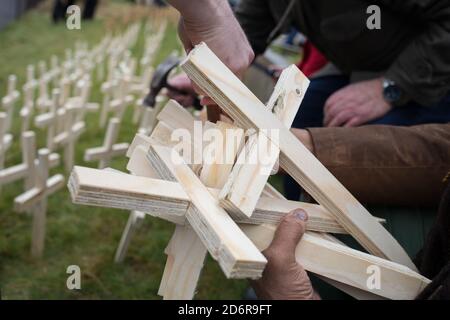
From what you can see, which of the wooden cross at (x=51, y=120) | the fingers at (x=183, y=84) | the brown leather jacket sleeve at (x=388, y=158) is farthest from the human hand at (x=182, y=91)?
the wooden cross at (x=51, y=120)

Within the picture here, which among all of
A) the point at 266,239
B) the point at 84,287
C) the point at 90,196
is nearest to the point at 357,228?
the point at 266,239

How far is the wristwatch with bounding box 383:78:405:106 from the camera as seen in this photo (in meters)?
1.64

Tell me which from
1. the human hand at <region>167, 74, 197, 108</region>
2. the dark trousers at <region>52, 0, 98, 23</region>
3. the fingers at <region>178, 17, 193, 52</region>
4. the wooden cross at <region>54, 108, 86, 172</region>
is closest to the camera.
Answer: the fingers at <region>178, 17, 193, 52</region>

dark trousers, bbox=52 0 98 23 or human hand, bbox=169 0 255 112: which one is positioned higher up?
human hand, bbox=169 0 255 112

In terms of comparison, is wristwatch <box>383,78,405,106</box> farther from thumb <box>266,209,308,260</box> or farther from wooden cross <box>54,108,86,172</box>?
wooden cross <box>54,108,86,172</box>

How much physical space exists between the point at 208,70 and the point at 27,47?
7.42m

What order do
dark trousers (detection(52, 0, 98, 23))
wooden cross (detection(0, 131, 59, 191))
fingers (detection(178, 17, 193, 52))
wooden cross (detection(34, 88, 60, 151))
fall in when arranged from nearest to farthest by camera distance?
fingers (detection(178, 17, 193, 52)), wooden cross (detection(0, 131, 59, 191)), wooden cross (detection(34, 88, 60, 151)), dark trousers (detection(52, 0, 98, 23))

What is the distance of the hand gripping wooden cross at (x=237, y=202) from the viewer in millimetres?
817

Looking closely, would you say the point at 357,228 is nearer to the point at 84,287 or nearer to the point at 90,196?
the point at 90,196

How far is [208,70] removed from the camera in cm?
91

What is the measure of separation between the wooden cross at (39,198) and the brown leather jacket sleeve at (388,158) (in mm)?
1400

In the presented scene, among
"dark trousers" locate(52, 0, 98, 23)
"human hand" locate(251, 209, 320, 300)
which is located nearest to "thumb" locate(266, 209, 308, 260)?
"human hand" locate(251, 209, 320, 300)

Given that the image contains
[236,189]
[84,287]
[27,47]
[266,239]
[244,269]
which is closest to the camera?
[244,269]

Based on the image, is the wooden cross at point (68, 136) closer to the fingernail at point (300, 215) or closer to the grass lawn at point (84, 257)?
the grass lawn at point (84, 257)
